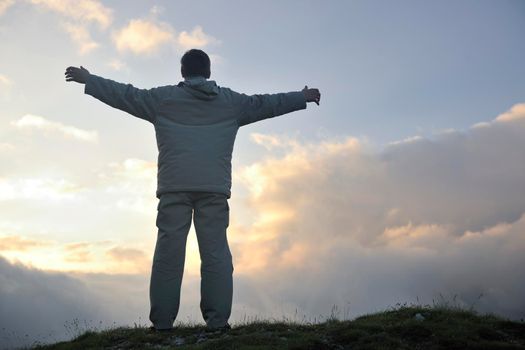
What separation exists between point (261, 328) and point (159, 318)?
154 centimetres

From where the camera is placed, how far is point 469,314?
30.8 ft

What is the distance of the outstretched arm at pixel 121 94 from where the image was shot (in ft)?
29.3

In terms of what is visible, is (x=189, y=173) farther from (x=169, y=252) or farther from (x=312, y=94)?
(x=312, y=94)

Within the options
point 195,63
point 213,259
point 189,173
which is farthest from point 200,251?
point 195,63

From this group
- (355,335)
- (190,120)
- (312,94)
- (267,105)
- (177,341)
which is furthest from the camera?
(312,94)

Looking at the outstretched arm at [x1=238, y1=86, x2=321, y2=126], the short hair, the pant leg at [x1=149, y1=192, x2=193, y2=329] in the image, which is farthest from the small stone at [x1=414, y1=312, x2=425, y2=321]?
the short hair

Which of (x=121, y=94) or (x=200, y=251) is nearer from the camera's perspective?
(x=200, y=251)

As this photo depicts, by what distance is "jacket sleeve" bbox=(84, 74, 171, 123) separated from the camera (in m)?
8.94

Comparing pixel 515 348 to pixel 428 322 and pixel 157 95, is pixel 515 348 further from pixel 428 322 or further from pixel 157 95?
pixel 157 95

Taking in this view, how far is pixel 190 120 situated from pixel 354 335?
3.89m

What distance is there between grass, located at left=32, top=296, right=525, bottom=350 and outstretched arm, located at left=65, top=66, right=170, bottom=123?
10.8 feet

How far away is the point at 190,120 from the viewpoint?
8836 millimetres

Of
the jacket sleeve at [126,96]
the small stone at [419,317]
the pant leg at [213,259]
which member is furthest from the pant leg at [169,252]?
the small stone at [419,317]

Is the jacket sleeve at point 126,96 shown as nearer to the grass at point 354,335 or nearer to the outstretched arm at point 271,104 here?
the outstretched arm at point 271,104
